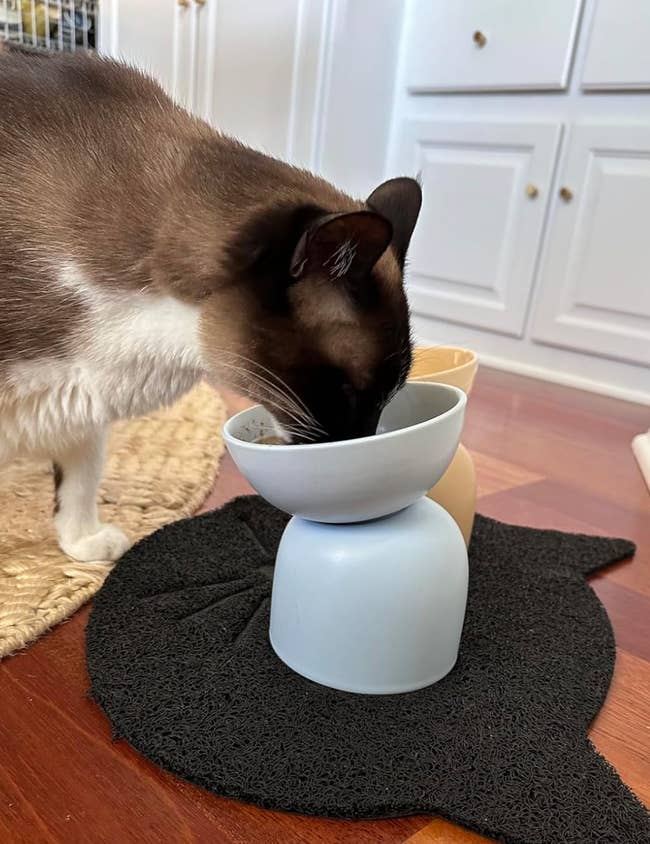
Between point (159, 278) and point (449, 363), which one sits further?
point (449, 363)

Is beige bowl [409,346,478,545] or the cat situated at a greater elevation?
the cat

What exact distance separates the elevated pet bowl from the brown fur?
9 cm

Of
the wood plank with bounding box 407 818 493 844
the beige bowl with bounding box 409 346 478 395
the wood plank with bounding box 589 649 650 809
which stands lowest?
the wood plank with bounding box 589 649 650 809

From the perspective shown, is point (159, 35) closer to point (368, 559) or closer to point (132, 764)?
point (368, 559)

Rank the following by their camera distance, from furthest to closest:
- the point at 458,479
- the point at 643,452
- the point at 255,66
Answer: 1. the point at 255,66
2. the point at 643,452
3. the point at 458,479

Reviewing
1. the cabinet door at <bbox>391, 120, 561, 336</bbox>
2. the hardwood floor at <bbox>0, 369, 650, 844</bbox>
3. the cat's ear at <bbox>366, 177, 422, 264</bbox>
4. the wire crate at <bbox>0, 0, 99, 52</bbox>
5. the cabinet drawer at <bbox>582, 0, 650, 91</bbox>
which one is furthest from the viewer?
the cabinet door at <bbox>391, 120, 561, 336</bbox>

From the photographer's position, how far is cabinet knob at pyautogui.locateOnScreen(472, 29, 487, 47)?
8.16ft

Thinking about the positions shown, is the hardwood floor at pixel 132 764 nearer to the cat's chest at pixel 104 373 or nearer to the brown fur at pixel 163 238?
the cat's chest at pixel 104 373

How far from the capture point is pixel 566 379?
2.44 m

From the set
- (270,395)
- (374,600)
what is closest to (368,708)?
(374,600)

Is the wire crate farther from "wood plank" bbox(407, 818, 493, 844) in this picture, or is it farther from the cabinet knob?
"wood plank" bbox(407, 818, 493, 844)

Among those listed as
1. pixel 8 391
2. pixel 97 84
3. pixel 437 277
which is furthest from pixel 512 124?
pixel 8 391

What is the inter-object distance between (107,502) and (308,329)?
2.11 ft

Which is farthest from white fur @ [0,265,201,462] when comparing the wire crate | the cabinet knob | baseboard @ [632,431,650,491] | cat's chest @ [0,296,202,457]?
the cabinet knob
